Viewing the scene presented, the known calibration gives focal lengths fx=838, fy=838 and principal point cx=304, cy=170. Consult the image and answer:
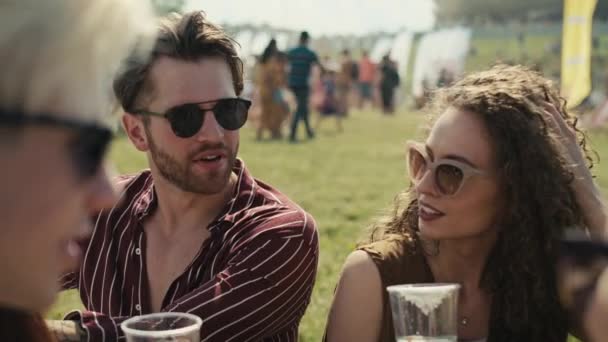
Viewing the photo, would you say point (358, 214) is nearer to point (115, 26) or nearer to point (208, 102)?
point (208, 102)

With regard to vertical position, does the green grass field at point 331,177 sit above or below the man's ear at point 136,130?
below

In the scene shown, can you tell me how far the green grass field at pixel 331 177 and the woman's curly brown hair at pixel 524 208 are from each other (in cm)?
33

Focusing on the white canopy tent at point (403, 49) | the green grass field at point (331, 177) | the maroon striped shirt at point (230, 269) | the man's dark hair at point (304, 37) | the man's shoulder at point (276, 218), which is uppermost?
the white canopy tent at point (403, 49)

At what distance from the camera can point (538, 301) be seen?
8.37 feet

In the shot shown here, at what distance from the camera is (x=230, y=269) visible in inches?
104

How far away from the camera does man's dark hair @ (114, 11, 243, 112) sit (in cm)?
299

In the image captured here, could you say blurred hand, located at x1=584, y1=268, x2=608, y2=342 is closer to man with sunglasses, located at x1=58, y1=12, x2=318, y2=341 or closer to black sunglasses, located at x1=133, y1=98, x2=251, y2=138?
man with sunglasses, located at x1=58, y1=12, x2=318, y2=341

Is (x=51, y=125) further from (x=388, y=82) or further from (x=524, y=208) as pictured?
(x=388, y=82)

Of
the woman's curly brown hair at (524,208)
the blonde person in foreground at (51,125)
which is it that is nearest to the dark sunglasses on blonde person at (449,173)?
the woman's curly brown hair at (524,208)

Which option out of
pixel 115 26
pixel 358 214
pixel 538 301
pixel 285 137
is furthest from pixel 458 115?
pixel 285 137

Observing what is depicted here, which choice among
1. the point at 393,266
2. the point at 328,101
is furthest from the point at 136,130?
the point at 328,101

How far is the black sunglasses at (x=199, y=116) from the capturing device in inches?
116

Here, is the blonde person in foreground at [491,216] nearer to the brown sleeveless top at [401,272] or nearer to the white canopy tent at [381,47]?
the brown sleeveless top at [401,272]

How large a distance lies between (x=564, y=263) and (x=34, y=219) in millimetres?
1068
